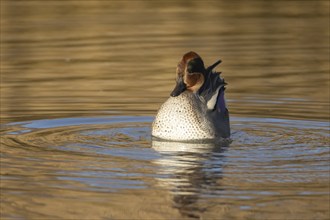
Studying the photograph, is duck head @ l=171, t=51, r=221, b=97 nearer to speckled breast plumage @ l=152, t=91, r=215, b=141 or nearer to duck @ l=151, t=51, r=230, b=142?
duck @ l=151, t=51, r=230, b=142

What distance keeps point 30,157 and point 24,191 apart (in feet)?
4.22

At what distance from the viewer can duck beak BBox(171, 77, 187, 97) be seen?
10078 mm

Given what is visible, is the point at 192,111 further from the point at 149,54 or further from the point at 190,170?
the point at 149,54

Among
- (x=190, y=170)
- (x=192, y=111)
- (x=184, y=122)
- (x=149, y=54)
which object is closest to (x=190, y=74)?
(x=192, y=111)

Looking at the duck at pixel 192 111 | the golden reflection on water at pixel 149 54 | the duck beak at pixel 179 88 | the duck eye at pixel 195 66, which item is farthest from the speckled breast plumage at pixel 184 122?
the golden reflection on water at pixel 149 54

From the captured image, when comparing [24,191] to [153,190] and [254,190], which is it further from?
[254,190]

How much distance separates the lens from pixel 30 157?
924 centimetres

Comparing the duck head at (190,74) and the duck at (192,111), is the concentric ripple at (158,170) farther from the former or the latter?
the duck head at (190,74)

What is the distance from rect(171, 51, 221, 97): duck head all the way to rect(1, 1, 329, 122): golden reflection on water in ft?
4.75

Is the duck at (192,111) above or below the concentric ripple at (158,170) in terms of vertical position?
above

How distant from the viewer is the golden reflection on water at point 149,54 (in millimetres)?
12477

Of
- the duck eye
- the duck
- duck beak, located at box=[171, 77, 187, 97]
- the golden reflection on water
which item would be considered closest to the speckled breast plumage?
the duck

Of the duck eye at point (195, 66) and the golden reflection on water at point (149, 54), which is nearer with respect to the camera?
the duck eye at point (195, 66)

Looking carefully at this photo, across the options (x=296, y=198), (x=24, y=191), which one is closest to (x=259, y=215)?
(x=296, y=198)
